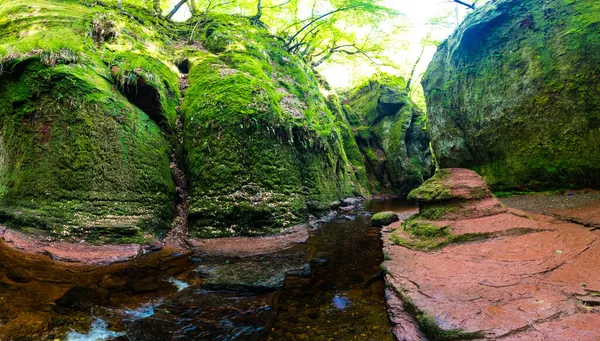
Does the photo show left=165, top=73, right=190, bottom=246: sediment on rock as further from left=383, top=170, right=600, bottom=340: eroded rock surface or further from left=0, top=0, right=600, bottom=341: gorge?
left=383, top=170, right=600, bottom=340: eroded rock surface

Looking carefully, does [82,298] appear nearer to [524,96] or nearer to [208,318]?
[208,318]

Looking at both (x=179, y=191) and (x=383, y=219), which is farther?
(x=383, y=219)

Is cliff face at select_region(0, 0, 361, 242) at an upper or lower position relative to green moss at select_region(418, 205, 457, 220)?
upper

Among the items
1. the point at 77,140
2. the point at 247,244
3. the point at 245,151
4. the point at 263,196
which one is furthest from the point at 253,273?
the point at 77,140

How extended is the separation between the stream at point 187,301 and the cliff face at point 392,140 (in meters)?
16.4

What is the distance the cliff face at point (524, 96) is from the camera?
6055mm

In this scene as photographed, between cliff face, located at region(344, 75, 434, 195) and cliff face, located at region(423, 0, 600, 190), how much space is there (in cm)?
1009

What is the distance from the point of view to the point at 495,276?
330 centimetres

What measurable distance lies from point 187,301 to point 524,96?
862cm

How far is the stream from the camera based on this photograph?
9.07 feet

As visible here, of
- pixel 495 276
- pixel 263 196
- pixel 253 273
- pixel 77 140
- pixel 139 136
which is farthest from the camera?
pixel 263 196

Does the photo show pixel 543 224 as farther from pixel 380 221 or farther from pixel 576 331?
pixel 380 221

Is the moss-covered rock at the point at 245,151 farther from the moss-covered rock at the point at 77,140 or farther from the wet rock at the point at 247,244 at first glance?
the moss-covered rock at the point at 77,140

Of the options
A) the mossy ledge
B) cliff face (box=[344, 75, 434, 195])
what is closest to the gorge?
the mossy ledge
